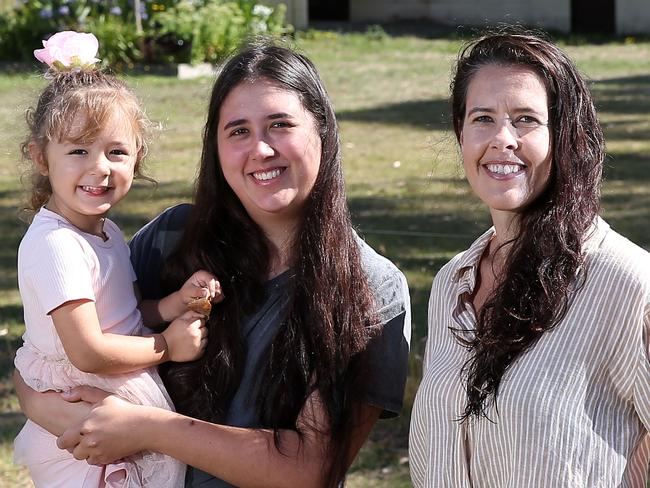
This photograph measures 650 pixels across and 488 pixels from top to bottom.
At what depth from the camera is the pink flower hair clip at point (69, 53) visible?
321 cm

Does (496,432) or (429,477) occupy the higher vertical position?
(496,432)

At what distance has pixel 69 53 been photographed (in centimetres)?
322

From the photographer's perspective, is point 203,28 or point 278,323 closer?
point 278,323

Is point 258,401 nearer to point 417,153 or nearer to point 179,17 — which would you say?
point 417,153

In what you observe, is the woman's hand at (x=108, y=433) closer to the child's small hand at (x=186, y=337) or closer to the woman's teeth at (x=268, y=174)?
the child's small hand at (x=186, y=337)

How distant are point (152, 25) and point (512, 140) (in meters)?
14.9

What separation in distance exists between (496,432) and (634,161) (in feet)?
28.1

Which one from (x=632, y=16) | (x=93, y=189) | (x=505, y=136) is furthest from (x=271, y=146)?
(x=632, y=16)

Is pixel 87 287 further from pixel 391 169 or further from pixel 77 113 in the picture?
pixel 391 169

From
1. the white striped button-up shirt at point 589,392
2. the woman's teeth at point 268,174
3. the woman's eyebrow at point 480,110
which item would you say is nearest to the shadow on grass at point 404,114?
the woman's teeth at point 268,174

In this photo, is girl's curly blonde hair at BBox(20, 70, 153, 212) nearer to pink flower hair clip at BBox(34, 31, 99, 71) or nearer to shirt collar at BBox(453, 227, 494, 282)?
pink flower hair clip at BBox(34, 31, 99, 71)

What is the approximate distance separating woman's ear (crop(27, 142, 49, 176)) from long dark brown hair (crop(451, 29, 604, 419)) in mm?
1240

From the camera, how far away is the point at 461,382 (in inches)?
106

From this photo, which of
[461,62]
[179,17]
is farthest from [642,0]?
[461,62]
